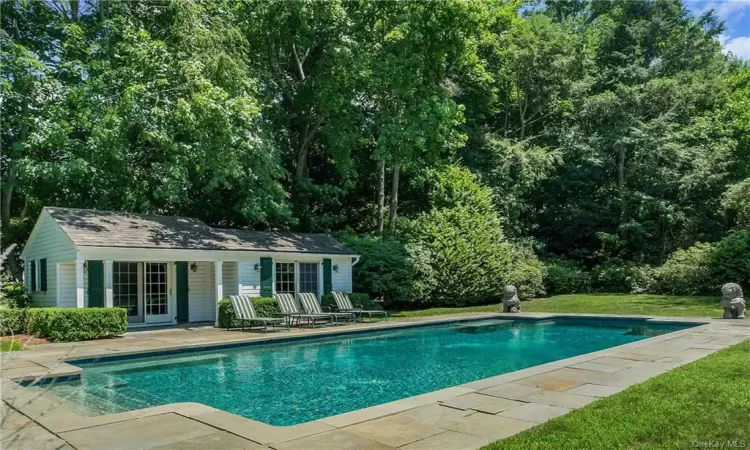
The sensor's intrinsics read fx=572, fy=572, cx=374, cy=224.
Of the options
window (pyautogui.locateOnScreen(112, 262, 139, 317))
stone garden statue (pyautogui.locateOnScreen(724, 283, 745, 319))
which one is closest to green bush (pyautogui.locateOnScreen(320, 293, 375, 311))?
window (pyautogui.locateOnScreen(112, 262, 139, 317))

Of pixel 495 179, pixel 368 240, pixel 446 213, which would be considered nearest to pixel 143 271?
pixel 368 240

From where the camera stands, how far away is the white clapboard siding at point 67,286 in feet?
44.9

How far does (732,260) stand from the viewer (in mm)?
20344

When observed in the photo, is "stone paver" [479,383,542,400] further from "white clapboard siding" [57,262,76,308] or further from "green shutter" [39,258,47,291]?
"green shutter" [39,258,47,291]

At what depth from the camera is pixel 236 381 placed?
30.0 feet

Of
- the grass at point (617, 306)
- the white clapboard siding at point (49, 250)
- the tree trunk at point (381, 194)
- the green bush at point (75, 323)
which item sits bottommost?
the grass at point (617, 306)

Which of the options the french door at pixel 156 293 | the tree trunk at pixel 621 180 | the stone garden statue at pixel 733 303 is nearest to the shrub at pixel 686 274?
the tree trunk at pixel 621 180

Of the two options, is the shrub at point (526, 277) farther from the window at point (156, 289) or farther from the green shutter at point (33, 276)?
the green shutter at point (33, 276)

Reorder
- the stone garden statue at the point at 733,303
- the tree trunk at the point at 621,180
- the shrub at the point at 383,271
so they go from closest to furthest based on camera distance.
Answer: the stone garden statue at the point at 733,303 < the shrub at the point at 383,271 < the tree trunk at the point at 621,180

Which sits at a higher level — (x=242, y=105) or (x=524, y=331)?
(x=242, y=105)

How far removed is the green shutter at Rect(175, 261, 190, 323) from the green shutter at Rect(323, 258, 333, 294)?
427 centimetres

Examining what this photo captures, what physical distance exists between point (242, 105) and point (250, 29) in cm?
575

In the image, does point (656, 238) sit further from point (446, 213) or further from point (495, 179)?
point (446, 213)

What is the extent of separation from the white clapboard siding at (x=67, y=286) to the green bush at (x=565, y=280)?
18.0 metres
